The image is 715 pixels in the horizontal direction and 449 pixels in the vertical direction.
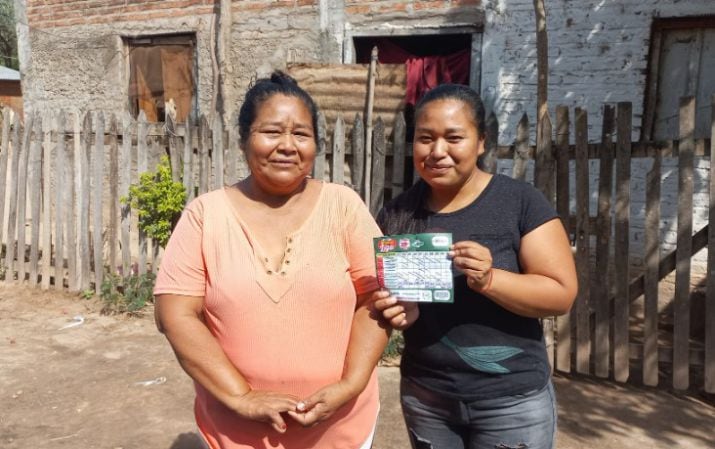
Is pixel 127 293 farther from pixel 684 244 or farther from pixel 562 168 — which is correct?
pixel 684 244

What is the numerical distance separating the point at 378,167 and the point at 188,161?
6.40 ft

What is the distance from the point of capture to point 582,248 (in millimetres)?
4121

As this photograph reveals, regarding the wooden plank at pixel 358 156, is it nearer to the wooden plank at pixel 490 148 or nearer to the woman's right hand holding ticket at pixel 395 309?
the wooden plank at pixel 490 148

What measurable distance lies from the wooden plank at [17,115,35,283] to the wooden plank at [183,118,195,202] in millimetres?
1887

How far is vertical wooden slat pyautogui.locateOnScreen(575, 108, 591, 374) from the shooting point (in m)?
4.00

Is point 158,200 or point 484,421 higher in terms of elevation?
point 158,200

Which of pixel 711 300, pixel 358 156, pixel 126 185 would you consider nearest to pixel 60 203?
pixel 126 185

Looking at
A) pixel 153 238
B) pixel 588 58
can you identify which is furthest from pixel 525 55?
pixel 153 238

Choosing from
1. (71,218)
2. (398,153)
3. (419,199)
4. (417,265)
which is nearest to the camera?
(417,265)

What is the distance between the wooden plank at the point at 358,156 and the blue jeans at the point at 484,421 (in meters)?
3.10

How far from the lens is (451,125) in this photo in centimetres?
176

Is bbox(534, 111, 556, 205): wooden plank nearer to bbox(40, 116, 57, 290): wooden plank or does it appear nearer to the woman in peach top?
the woman in peach top

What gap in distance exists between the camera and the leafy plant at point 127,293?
5530 mm

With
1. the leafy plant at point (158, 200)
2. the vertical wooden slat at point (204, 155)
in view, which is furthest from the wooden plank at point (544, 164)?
the leafy plant at point (158, 200)
